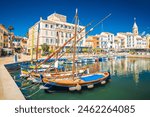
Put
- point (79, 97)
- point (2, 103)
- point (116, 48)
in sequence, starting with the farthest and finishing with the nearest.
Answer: point (116, 48)
point (79, 97)
point (2, 103)

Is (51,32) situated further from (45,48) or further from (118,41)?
(118,41)

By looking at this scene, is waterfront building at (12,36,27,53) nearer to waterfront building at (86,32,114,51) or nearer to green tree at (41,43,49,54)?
green tree at (41,43,49,54)

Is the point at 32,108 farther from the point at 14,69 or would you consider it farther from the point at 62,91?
the point at 14,69

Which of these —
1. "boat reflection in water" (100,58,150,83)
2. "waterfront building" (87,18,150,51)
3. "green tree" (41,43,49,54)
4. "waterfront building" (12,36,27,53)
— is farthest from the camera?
"waterfront building" (87,18,150,51)

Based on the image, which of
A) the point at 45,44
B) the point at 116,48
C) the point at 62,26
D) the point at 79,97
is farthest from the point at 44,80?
the point at 116,48

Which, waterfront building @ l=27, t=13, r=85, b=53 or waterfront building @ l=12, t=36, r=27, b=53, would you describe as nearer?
waterfront building @ l=27, t=13, r=85, b=53

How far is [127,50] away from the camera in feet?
284

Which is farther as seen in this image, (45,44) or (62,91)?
(45,44)

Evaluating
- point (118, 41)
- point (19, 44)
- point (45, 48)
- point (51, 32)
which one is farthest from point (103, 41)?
point (19, 44)

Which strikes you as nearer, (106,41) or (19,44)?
(19,44)

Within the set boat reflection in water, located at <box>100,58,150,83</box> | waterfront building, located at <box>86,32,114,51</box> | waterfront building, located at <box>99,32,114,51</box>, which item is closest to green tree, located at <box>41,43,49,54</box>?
boat reflection in water, located at <box>100,58,150,83</box>

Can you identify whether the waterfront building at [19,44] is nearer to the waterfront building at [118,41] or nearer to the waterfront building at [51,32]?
the waterfront building at [51,32]

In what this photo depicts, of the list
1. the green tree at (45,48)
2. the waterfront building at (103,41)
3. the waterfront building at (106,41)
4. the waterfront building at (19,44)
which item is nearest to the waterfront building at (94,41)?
the waterfront building at (103,41)

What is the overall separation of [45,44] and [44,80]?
36.7 metres
